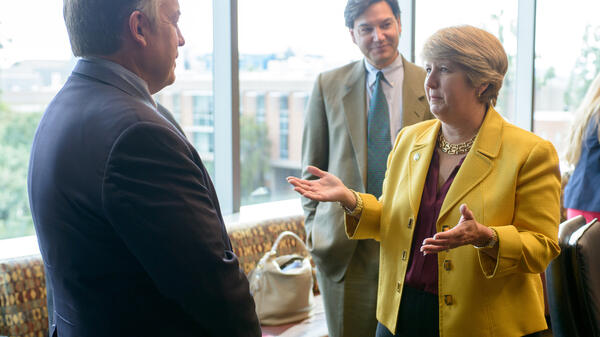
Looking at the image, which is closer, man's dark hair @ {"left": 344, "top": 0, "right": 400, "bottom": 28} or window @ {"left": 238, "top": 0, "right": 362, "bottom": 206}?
man's dark hair @ {"left": 344, "top": 0, "right": 400, "bottom": 28}

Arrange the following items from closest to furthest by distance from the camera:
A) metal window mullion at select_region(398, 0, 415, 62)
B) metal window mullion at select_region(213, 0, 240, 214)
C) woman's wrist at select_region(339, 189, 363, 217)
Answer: woman's wrist at select_region(339, 189, 363, 217) < metal window mullion at select_region(213, 0, 240, 214) < metal window mullion at select_region(398, 0, 415, 62)

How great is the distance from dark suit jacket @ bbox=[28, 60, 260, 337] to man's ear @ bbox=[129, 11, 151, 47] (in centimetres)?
9

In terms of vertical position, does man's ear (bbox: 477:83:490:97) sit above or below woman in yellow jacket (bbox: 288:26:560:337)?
above

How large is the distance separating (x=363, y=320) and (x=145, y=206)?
146cm

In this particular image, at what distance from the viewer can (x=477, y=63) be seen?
1.64 meters

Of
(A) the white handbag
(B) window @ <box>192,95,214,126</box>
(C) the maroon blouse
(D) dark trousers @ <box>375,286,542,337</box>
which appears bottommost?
(A) the white handbag

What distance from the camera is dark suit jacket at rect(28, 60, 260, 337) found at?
1020 millimetres

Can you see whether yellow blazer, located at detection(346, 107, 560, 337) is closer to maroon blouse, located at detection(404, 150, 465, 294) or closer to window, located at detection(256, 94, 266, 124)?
maroon blouse, located at detection(404, 150, 465, 294)

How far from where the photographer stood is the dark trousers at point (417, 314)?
1.64 m

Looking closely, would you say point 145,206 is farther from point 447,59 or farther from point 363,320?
point 363,320

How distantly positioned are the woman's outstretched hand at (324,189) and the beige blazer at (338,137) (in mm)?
531

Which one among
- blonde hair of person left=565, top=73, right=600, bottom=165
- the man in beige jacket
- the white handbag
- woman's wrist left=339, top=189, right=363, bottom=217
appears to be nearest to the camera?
woman's wrist left=339, top=189, right=363, bottom=217

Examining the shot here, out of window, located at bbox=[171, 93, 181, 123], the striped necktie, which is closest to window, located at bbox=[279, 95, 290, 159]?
window, located at bbox=[171, 93, 181, 123]

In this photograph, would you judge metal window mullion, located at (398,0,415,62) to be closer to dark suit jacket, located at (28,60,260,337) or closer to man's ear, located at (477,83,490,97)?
man's ear, located at (477,83,490,97)
